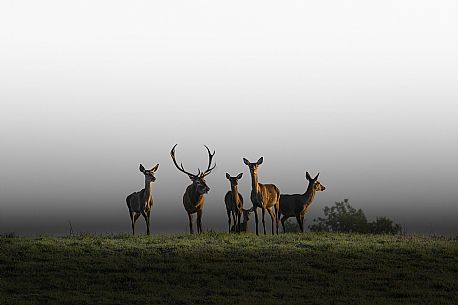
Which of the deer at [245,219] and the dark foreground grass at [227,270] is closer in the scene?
the dark foreground grass at [227,270]

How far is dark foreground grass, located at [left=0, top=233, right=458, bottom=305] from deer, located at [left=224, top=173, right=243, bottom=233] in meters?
1.53

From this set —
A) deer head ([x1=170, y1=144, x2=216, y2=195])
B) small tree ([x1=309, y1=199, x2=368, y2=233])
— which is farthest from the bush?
deer head ([x1=170, y1=144, x2=216, y2=195])

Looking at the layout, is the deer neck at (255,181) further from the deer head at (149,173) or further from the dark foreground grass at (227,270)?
the deer head at (149,173)

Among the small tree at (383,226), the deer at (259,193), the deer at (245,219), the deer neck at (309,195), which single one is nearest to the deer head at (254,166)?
the deer at (259,193)

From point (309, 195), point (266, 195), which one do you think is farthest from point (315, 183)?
point (266, 195)

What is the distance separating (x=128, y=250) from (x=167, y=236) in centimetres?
334

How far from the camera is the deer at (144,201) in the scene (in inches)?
1004

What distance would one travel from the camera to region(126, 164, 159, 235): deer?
2550 centimetres

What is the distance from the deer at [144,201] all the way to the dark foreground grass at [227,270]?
1.69 meters

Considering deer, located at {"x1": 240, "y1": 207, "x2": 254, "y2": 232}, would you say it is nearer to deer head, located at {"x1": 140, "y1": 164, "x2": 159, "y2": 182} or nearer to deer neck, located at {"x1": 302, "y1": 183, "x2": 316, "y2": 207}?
deer neck, located at {"x1": 302, "y1": 183, "x2": 316, "y2": 207}

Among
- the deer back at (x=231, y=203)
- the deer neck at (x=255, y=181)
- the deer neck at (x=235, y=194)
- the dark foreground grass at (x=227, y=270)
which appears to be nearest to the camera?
the dark foreground grass at (x=227, y=270)

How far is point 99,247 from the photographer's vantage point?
2162 cm

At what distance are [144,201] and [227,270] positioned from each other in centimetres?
760

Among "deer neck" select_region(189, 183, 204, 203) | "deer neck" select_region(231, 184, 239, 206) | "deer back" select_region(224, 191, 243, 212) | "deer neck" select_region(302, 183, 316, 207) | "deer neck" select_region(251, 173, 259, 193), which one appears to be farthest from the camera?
"deer neck" select_region(302, 183, 316, 207)
